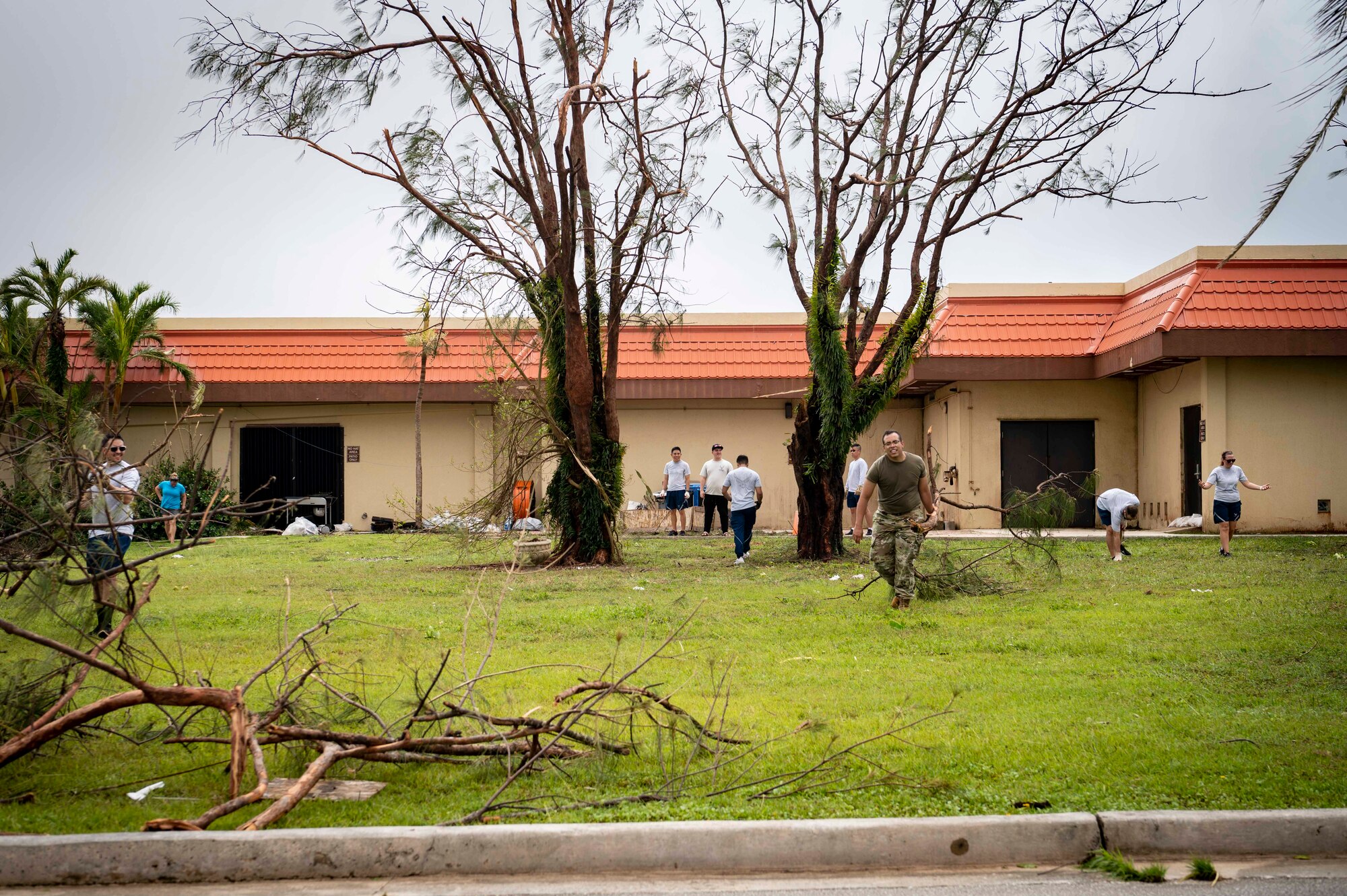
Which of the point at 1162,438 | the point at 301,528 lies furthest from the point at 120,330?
the point at 1162,438

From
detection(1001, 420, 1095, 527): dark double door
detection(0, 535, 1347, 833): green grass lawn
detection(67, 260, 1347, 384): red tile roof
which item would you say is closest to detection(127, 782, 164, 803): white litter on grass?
detection(0, 535, 1347, 833): green grass lawn

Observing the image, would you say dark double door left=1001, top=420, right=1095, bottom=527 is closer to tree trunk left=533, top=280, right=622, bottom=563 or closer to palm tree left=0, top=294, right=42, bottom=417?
tree trunk left=533, top=280, right=622, bottom=563

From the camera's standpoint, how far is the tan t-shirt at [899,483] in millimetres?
12047

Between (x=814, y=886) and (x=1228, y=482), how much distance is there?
15.4m

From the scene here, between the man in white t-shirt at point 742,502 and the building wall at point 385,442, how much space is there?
1197 centimetres

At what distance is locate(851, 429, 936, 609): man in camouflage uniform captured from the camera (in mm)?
11883

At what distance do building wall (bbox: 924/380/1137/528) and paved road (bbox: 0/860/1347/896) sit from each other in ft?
69.8

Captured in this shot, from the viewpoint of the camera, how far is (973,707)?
6.98m

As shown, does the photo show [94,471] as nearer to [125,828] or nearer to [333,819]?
[125,828]

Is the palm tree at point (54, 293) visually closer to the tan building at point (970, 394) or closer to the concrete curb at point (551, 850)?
the tan building at point (970, 394)

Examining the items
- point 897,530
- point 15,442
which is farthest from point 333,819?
point 897,530

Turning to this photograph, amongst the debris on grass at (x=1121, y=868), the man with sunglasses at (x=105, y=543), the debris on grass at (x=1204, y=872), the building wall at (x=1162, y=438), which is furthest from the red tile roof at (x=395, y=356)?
the debris on grass at (x=1204, y=872)

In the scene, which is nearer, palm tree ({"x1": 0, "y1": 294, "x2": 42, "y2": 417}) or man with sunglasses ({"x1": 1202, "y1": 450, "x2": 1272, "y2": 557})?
man with sunglasses ({"x1": 1202, "y1": 450, "x2": 1272, "y2": 557})

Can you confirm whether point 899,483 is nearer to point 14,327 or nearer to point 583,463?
point 583,463
